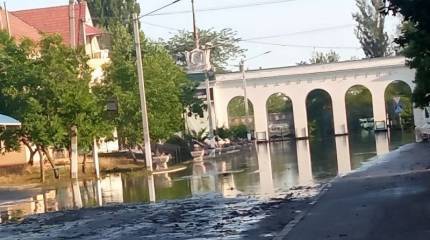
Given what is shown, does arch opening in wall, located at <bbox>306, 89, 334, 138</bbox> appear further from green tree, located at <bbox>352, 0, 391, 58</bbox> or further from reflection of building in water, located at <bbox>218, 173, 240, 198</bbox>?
reflection of building in water, located at <bbox>218, 173, 240, 198</bbox>

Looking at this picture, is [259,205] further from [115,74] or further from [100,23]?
[100,23]

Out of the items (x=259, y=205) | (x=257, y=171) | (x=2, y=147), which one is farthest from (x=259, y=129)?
(x=259, y=205)

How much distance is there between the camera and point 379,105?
90.4 metres

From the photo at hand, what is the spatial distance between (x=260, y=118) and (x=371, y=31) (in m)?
25.1

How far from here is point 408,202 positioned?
16.5 m

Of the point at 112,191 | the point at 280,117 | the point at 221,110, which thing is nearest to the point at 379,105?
the point at 221,110

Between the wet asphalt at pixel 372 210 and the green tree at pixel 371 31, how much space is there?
85202mm

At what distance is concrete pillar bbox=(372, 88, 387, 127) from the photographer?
90.4 meters

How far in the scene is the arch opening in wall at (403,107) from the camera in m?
82.5

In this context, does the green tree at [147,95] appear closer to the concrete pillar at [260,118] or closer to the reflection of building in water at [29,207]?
the reflection of building in water at [29,207]

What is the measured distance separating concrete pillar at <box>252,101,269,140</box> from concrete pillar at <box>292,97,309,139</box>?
131 inches

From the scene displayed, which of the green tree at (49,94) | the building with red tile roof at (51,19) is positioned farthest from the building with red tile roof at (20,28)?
the green tree at (49,94)

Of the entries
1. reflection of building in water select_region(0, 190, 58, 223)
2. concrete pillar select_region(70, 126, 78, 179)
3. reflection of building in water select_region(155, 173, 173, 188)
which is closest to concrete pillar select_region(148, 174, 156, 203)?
reflection of building in water select_region(155, 173, 173, 188)

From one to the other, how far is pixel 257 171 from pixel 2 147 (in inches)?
599
